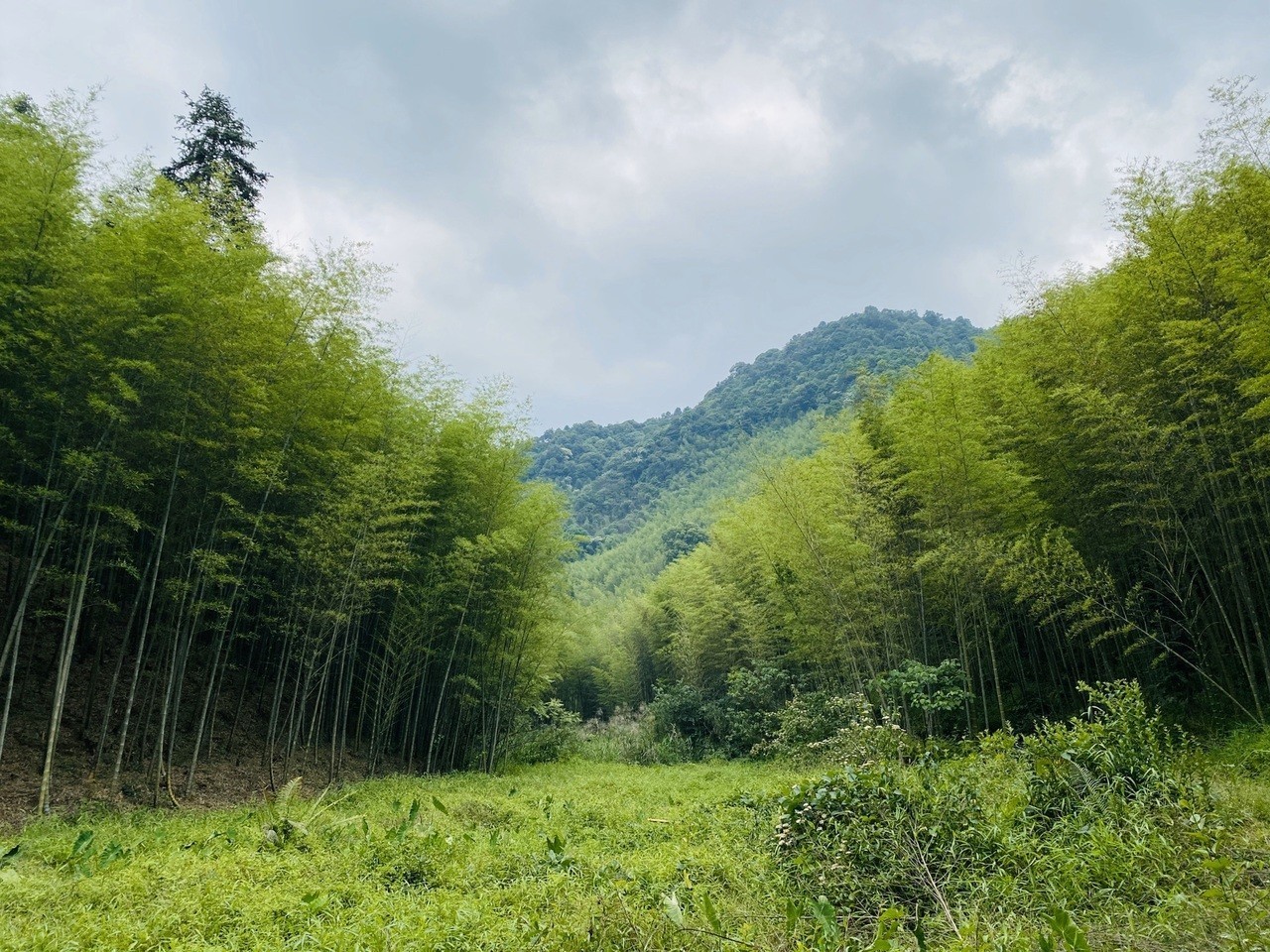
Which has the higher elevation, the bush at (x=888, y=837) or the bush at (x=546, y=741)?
the bush at (x=888, y=837)

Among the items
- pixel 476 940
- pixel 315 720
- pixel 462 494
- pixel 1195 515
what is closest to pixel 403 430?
pixel 462 494

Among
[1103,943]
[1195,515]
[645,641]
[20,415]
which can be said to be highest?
[1195,515]

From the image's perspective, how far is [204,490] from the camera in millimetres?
6477

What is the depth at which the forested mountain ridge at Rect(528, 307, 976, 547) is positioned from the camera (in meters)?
63.8

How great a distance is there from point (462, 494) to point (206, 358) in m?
4.28

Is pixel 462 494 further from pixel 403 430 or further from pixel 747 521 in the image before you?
pixel 747 521

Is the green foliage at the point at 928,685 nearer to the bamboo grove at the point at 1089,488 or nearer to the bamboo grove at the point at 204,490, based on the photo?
the bamboo grove at the point at 1089,488

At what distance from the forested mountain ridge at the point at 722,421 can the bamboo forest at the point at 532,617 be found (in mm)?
45901

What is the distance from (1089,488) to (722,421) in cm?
6478

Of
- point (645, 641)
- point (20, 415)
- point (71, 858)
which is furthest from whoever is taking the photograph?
point (645, 641)

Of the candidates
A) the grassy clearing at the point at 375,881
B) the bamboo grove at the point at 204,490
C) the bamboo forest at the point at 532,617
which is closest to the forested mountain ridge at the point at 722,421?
the bamboo forest at the point at 532,617

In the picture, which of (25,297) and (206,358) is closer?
(25,297)

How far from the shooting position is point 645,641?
25.0 meters

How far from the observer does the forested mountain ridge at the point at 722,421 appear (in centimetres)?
6384
